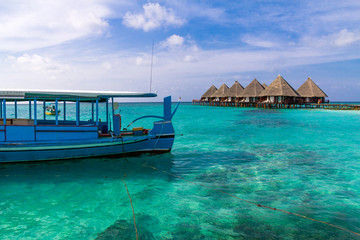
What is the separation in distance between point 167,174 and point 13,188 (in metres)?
5.04

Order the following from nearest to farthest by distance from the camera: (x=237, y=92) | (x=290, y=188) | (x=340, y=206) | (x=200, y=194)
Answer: (x=340, y=206) < (x=200, y=194) < (x=290, y=188) < (x=237, y=92)

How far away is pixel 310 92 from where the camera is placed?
5238 cm

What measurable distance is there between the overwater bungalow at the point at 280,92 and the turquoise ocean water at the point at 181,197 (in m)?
40.9

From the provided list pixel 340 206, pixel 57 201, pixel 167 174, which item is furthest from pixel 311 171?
pixel 57 201

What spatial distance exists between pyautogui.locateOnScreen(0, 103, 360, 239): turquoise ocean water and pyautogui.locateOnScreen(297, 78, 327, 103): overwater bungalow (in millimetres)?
45266

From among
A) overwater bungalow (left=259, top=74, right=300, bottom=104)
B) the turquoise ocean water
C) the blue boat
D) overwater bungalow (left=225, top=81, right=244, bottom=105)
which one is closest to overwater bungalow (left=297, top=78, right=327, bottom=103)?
overwater bungalow (left=259, top=74, right=300, bottom=104)

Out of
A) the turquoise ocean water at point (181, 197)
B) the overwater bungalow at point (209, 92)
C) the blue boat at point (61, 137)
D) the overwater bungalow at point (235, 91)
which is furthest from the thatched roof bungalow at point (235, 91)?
the blue boat at point (61, 137)

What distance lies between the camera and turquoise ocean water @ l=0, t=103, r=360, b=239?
533 cm

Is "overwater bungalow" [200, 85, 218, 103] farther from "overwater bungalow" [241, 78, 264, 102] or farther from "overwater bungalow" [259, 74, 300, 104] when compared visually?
"overwater bungalow" [259, 74, 300, 104]

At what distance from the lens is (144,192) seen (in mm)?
7457

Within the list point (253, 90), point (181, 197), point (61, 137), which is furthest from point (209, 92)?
point (181, 197)

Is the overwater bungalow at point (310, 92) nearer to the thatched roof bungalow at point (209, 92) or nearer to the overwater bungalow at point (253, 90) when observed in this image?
the overwater bungalow at point (253, 90)

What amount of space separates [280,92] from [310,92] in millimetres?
7792

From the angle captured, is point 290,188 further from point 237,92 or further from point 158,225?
point 237,92
